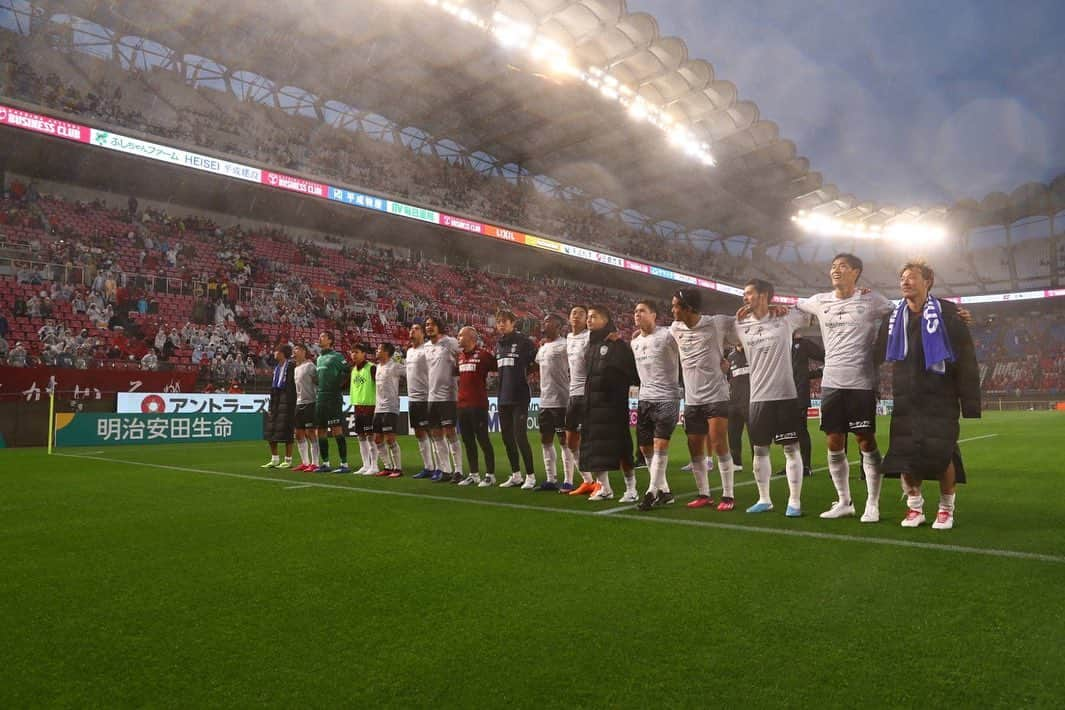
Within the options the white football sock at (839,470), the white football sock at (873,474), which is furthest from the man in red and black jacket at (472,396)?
the white football sock at (873,474)

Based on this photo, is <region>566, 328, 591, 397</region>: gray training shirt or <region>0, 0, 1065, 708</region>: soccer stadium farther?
<region>566, 328, 591, 397</region>: gray training shirt

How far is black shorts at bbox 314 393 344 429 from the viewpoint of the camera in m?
10.0

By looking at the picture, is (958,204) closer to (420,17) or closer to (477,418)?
(420,17)

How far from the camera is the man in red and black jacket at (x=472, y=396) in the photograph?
8297 millimetres

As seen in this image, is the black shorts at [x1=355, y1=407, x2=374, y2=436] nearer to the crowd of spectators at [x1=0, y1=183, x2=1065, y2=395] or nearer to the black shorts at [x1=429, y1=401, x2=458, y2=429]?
the black shorts at [x1=429, y1=401, x2=458, y2=429]

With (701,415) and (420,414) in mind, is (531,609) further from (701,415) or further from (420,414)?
(420,414)

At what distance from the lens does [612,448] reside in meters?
6.43

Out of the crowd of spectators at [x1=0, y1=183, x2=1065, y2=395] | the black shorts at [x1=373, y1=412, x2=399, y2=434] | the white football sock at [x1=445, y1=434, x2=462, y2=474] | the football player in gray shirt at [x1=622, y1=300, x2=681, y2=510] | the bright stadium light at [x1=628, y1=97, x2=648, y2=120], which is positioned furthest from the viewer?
the bright stadium light at [x1=628, y1=97, x2=648, y2=120]

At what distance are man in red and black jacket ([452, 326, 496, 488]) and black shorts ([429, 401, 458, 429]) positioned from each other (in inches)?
6.8

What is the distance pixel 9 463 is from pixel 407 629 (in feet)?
36.2

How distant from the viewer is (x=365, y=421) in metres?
9.73

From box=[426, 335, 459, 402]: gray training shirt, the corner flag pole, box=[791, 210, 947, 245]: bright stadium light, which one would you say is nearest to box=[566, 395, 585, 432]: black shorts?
box=[426, 335, 459, 402]: gray training shirt

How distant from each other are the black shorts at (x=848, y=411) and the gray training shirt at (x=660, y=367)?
4.40 ft

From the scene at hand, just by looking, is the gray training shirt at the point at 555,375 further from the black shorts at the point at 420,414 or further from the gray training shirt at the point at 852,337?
the gray training shirt at the point at 852,337
